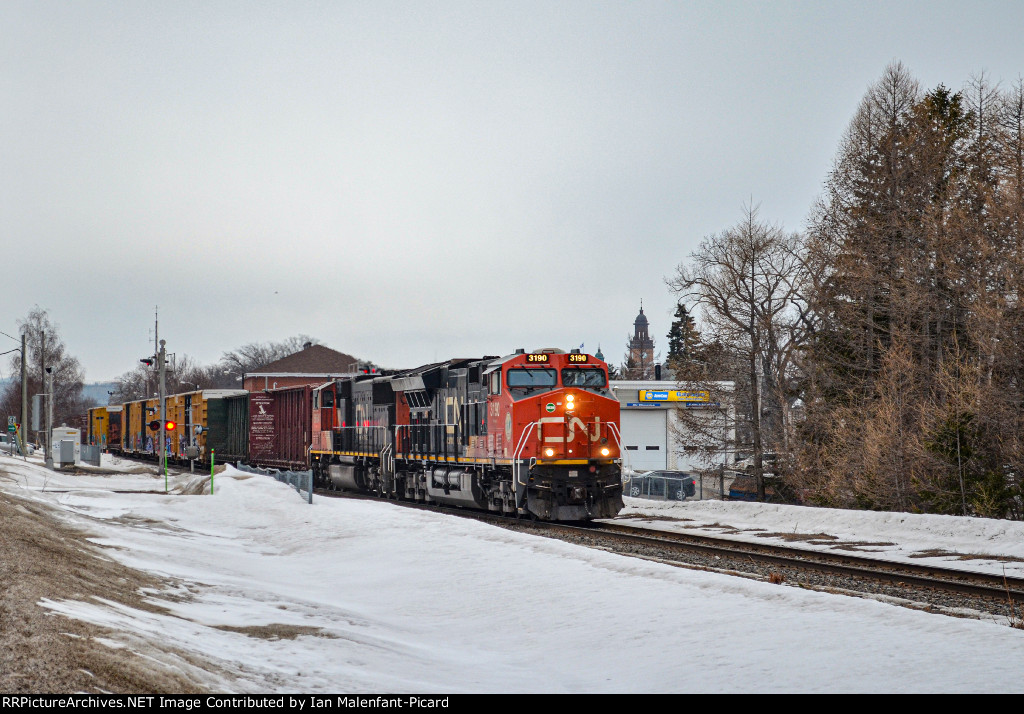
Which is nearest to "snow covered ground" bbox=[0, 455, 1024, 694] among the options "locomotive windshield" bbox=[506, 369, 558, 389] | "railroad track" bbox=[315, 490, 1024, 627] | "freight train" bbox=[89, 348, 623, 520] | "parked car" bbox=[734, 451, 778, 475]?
"railroad track" bbox=[315, 490, 1024, 627]

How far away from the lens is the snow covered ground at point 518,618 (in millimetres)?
7348

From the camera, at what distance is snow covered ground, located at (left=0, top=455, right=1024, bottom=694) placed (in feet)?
24.1

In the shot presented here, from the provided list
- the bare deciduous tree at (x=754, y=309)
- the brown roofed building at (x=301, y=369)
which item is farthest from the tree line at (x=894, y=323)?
the brown roofed building at (x=301, y=369)

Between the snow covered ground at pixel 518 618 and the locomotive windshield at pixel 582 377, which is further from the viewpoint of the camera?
the locomotive windshield at pixel 582 377

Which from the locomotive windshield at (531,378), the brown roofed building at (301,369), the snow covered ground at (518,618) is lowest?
the snow covered ground at (518,618)

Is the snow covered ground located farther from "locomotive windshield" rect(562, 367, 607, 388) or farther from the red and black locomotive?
"locomotive windshield" rect(562, 367, 607, 388)

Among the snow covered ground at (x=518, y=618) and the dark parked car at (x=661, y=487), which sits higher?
the snow covered ground at (x=518, y=618)

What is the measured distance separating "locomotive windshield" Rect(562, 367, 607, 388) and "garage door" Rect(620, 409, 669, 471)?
148 feet

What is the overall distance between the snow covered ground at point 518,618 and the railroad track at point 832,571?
3.83 ft

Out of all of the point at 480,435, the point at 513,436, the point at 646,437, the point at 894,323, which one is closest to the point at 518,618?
the point at 513,436

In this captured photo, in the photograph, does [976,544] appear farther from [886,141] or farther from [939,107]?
[939,107]

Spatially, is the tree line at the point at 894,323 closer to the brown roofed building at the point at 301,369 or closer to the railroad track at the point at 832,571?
the railroad track at the point at 832,571

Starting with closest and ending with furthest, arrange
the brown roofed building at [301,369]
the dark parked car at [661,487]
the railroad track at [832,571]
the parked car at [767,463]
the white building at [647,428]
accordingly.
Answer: the railroad track at [832,571] < the parked car at [767,463] < the dark parked car at [661,487] < the white building at [647,428] < the brown roofed building at [301,369]
